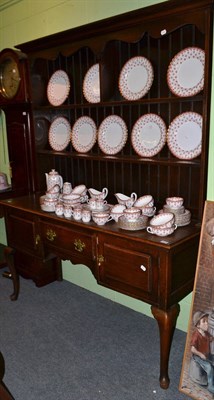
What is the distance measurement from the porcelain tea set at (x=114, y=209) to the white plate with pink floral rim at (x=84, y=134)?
29cm

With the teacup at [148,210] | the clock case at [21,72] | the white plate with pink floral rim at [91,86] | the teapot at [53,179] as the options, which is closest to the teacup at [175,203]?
the teacup at [148,210]

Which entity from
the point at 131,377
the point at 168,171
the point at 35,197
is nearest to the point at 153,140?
the point at 168,171

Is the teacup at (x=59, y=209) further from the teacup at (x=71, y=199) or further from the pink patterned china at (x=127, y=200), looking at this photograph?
the pink patterned china at (x=127, y=200)

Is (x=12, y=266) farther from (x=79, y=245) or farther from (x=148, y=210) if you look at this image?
(x=148, y=210)

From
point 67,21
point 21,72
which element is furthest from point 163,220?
point 67,21

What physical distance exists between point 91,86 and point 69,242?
1.12 meters

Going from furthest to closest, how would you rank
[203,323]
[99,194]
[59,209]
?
[99,194] < [59,209] < [203,323]

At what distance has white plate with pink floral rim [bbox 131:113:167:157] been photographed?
2.12 m

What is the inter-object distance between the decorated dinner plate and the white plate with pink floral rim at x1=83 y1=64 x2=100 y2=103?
54cm

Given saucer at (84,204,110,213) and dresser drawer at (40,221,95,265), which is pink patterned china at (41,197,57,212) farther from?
saucer at (84,204,110,213)

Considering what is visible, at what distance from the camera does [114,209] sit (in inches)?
81.8

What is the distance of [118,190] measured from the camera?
2496 millimetres

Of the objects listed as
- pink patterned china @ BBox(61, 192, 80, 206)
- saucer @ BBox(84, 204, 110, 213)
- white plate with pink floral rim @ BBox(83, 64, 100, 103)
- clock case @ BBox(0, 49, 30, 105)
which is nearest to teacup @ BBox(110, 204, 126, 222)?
saucer @ BBox(84, 204, 110, 213)

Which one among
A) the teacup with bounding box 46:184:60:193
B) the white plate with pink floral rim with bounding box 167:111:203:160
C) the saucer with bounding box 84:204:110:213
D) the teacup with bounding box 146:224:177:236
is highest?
the white plate with pink floral rim with bounding box 167:111:203:160
